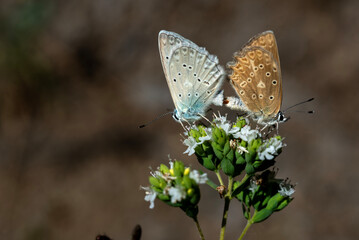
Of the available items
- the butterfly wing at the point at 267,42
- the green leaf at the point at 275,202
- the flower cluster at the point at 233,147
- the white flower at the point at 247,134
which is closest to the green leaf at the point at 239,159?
the flower cluster at the point at 233,147

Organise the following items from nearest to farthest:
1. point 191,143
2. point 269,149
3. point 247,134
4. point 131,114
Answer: point 269,149
point 247,134
point 191,143
point 131,114

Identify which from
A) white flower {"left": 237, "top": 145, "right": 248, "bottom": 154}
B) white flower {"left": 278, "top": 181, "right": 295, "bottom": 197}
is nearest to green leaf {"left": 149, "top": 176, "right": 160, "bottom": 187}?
white flower {"left": 237, "top": 145, "right": 248, "bottom": 154}

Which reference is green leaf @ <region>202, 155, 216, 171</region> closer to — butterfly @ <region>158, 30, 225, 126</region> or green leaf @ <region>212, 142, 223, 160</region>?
green leaf @ <region>212, 142, 223, 160</region>

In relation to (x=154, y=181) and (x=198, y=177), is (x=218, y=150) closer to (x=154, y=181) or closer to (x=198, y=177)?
Answer: (x=198, y=177)

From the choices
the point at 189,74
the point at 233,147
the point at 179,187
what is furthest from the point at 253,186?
the point at 189,74

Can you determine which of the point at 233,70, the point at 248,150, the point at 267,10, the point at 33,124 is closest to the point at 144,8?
the point at 267,10

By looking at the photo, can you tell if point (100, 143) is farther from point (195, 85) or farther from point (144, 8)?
point (195, 85)

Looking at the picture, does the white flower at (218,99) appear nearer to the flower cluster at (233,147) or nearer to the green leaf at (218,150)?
the flower cluster at (233,147)
